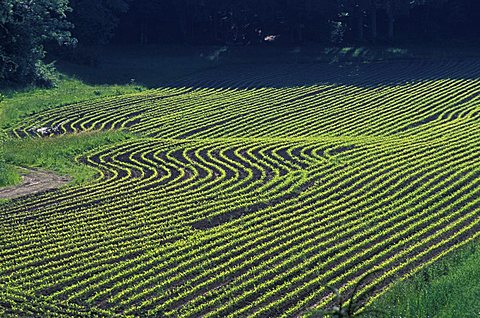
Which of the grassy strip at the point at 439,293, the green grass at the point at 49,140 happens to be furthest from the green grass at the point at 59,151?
the grassy strip at the point at 439,293

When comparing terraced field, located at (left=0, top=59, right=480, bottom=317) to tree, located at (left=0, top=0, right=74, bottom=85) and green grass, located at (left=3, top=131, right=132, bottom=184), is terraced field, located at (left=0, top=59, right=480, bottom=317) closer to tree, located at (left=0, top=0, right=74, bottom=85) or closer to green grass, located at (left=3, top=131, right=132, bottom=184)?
green grass, located at (left=3, top=131, right=132, bottom=184)

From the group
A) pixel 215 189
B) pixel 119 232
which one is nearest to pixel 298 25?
pixel 215 189

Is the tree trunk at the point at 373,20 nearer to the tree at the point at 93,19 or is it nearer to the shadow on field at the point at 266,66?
the shadow on field at the point at 266,66

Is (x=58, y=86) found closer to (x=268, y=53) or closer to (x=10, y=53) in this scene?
(x=10, y=53)

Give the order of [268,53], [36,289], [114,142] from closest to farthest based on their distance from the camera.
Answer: [36,289], [114,142], [268,53]

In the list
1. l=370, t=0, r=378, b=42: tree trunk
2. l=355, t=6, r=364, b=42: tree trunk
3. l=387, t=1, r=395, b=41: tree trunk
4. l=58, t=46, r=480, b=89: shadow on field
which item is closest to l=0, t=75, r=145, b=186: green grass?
l=58, t=46, r=480, b=89: shadow on field

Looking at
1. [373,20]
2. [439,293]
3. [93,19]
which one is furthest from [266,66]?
[439,293]
